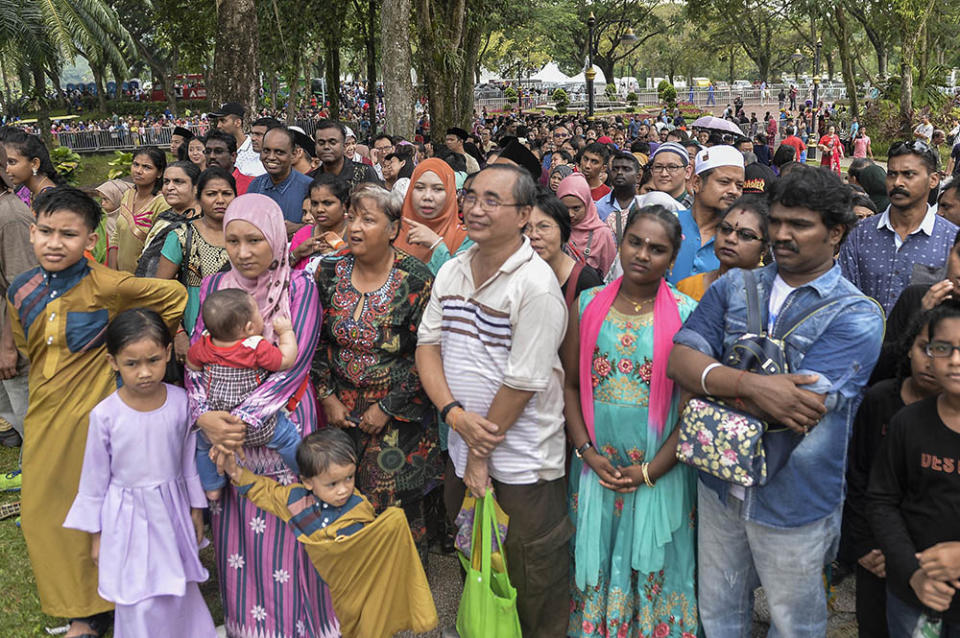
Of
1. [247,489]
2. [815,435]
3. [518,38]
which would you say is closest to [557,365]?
[815,435]

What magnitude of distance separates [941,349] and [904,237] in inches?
74.6

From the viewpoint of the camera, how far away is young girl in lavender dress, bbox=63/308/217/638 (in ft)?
10.1

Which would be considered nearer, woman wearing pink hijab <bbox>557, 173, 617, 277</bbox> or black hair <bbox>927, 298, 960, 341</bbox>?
black hair <bbox>927, 298, 960, 341</bbox>

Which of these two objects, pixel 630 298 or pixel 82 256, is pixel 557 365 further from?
pixel 82 256

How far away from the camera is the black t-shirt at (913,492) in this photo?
7.93 feet

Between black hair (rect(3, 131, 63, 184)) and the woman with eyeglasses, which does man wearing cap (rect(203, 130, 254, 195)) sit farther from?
the woman with eyeglasses

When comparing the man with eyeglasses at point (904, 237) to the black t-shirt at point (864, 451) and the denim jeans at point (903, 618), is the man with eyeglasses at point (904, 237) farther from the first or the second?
the denim jeans at point (903, 618)

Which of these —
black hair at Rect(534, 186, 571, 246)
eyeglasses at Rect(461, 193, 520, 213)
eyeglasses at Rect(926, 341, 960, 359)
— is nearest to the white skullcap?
black hair at Rect(534, 186, 571, 246)

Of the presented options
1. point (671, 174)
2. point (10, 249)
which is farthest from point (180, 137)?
point (671, 174)

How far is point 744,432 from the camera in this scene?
248 cm

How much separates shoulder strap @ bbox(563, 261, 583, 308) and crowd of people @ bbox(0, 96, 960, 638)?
0.01 m

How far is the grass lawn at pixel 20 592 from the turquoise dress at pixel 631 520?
6.41 ft

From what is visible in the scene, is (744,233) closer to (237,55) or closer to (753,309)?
(753,309)

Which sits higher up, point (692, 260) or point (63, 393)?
point (692, 260)
